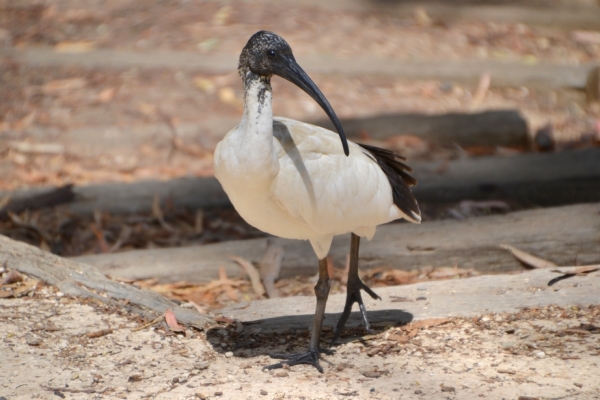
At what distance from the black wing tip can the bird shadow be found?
0.61 meters

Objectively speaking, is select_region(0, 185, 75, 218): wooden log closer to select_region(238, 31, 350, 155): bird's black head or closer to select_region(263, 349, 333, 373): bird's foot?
select_region(263, 349, 333, 373): bird's foot

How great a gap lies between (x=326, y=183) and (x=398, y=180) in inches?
25.6

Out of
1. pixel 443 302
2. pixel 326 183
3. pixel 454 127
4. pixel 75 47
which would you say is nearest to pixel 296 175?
pixel 326 183

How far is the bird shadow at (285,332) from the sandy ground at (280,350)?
0.4 inches

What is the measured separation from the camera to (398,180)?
4215 mm

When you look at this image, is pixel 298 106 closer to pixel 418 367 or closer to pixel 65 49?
pixel 65 49

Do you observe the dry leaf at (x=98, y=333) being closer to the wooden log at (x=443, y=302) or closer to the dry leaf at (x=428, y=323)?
the wooden log at (x=443, y=302)

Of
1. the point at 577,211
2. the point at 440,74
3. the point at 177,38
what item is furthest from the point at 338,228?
the point at 177,38

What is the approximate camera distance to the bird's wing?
140 inches

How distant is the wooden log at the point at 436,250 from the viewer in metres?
4.96

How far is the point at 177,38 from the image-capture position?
990 cm

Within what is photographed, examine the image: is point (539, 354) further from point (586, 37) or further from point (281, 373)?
point (586, 37)

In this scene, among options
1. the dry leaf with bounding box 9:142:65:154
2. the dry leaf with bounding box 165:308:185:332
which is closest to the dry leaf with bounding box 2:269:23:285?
the dry leaf with bounding box 165:308:185:332

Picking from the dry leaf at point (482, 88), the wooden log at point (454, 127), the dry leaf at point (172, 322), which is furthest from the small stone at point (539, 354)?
the dry leaf at point (482, 88)
